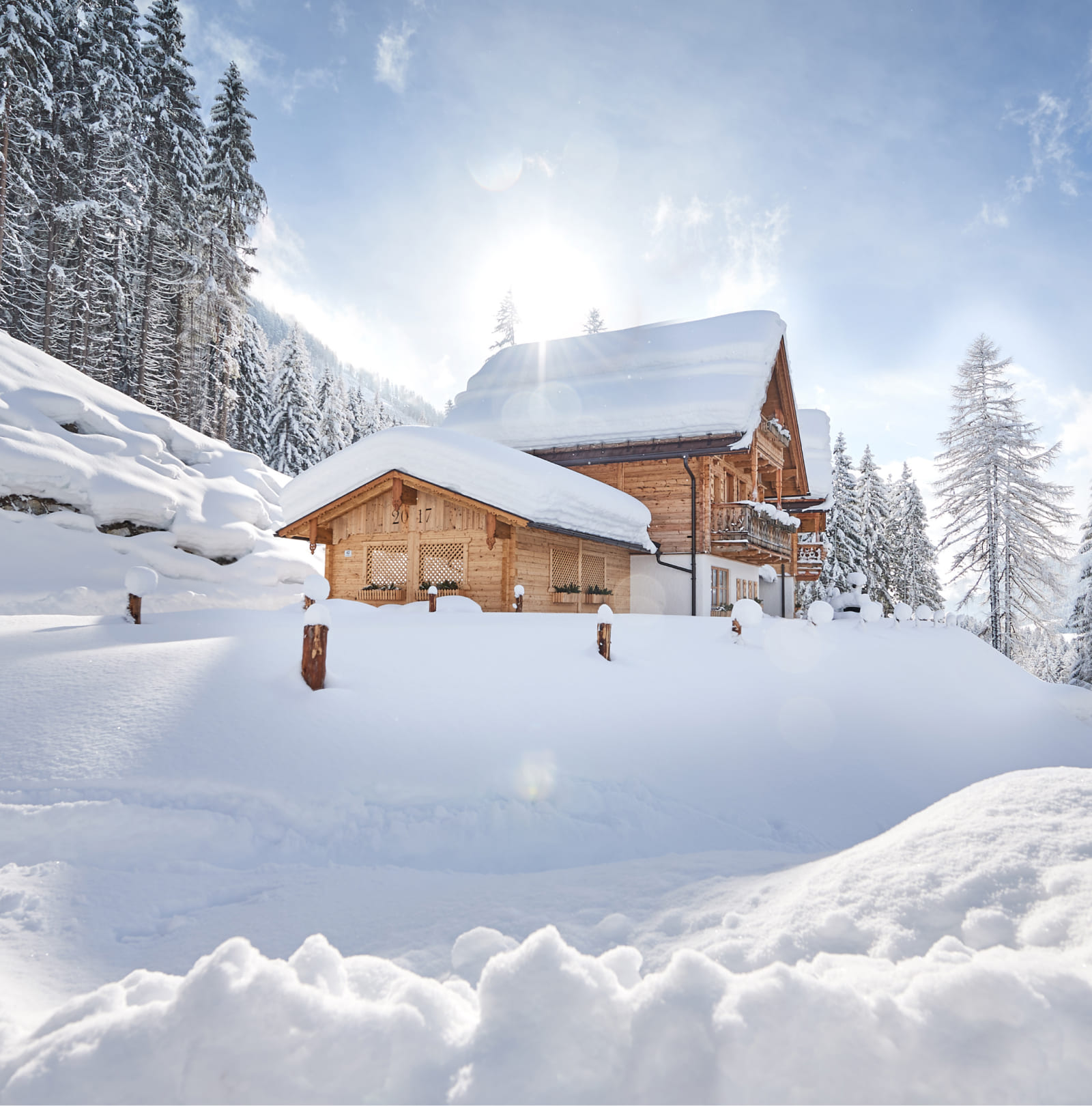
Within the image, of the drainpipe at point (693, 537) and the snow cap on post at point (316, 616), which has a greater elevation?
the drainpipe at point (693, 537)

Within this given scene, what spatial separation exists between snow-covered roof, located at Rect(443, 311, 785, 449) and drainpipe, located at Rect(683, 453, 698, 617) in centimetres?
Answer: 112

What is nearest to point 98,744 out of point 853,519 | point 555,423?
point 555,423

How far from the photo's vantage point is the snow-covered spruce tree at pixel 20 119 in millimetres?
Result: 21625

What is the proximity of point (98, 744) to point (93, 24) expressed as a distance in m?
36.1

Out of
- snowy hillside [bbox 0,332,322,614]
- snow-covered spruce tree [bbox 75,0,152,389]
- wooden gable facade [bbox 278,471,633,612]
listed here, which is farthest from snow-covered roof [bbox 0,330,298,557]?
snow-covered spruce tree [bbox 75,0,152,389]

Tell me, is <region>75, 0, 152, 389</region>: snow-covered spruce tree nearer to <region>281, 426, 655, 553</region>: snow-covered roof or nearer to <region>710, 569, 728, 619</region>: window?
<region>281, 426, 655, 553</region>: snow-covered roof

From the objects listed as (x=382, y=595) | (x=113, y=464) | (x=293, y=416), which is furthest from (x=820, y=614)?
(x=293, y=416)

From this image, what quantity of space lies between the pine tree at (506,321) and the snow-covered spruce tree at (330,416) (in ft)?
41.0

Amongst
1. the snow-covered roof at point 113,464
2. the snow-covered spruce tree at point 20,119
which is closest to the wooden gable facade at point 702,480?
the snow-covered roof at point 113,464

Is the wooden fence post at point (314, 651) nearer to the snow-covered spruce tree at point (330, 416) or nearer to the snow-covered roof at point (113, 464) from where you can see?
the snow-covered roof at point (113, 464)

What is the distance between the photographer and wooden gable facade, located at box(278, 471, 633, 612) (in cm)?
1356

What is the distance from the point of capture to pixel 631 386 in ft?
66.9

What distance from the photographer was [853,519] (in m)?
32.5

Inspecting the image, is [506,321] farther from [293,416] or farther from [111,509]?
[111,509]
